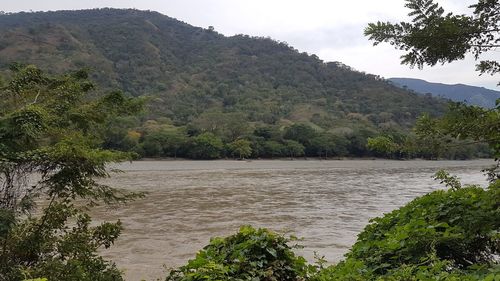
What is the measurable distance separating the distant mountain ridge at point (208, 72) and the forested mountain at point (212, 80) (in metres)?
0.35

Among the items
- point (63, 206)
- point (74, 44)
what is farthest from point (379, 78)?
point (63, 206)

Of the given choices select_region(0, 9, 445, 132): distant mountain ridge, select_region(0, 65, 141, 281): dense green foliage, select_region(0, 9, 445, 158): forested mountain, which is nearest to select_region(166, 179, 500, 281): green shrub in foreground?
select_region(0, 65, 141, 281): dense green foliage

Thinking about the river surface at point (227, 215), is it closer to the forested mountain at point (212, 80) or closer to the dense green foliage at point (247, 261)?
the dense green foliage at point (247, 261)

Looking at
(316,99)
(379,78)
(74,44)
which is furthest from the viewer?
(379,78)

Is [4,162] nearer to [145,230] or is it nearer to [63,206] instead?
[63,206]

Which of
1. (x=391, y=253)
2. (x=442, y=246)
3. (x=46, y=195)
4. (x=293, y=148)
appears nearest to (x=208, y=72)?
(x=293, y=148)

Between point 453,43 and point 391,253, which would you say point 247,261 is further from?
point 453,43

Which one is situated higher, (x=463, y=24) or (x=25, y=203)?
(x=463, y=24)

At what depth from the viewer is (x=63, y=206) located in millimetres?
6672

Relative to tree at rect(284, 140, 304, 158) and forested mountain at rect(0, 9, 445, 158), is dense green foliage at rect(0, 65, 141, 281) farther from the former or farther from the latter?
tree at rect(284, 140, 304, 158)

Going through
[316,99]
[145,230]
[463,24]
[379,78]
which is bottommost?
[145,230]

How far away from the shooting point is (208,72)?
141625 millimetres

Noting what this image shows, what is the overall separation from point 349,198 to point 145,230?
50.7 feet

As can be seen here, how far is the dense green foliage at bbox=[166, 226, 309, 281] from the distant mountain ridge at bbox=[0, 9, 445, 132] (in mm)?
81272
